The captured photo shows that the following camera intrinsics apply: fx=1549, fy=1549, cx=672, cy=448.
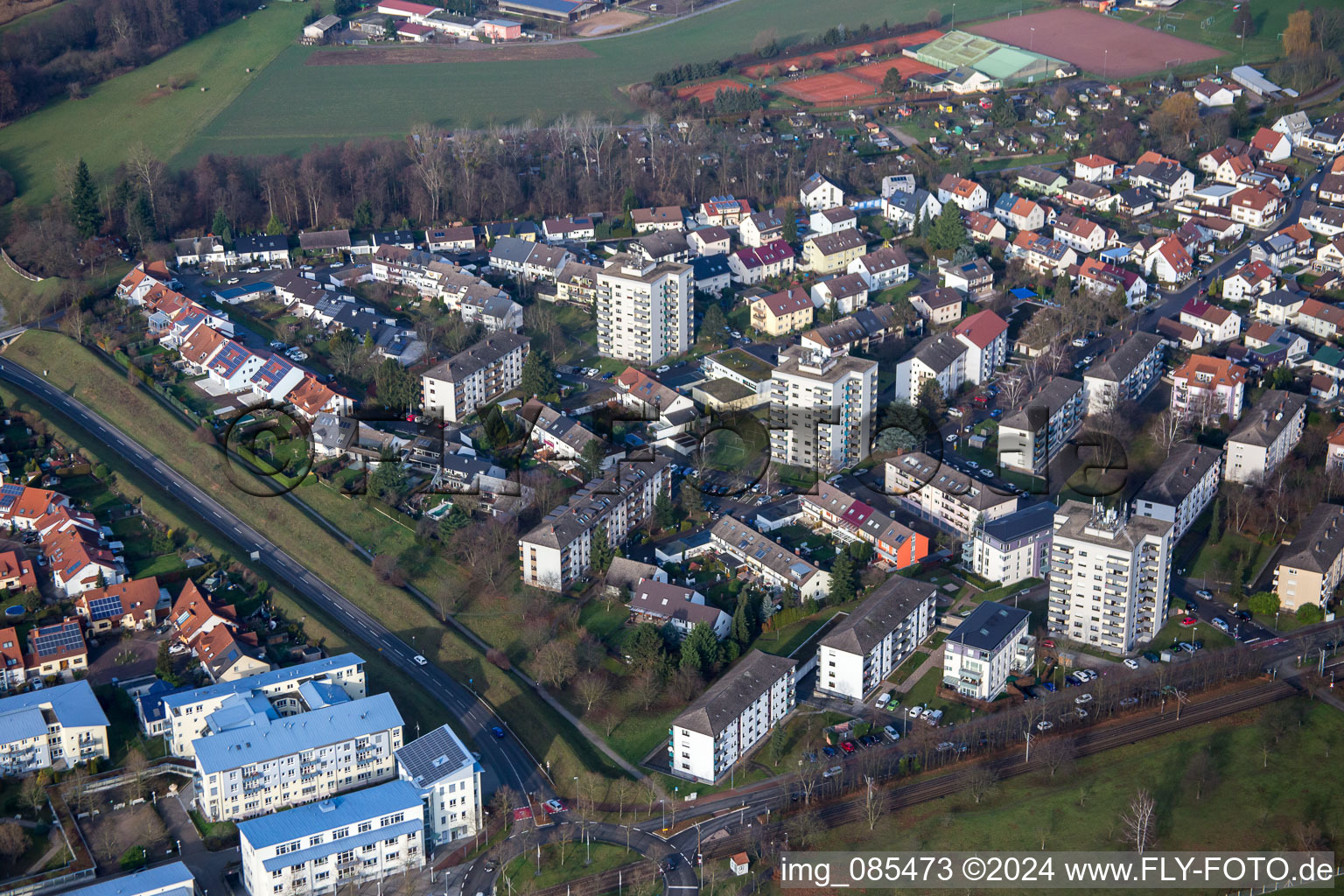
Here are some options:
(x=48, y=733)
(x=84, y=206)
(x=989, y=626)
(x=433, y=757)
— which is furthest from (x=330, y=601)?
(x=84, y=206)

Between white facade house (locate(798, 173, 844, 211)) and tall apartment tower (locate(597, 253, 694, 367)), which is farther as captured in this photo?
white facade house (locate(798, 173, 844, 211))

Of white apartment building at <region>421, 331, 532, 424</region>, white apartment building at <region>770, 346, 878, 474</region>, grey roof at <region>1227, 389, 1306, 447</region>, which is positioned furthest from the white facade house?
grey roof at <region>1227, 389, 1306, 447</region>

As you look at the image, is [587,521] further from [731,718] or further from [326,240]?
[326,240]

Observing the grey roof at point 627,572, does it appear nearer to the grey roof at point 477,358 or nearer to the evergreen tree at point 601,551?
the evergreen tree at point 601,551

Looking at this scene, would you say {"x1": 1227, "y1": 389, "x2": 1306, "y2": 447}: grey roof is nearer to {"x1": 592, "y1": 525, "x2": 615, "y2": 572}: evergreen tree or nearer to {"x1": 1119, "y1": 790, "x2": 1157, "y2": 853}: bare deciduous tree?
{"x1": 1119, "y1": 790, "x2": 1157, "y2": 853}: bare deciduous tree

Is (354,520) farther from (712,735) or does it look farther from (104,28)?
(104,28)

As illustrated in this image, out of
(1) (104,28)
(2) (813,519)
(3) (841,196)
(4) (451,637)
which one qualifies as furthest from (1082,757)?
(1) (104,28)

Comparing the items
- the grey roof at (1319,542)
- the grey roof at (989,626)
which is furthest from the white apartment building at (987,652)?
the grey roof at (1319,542)
